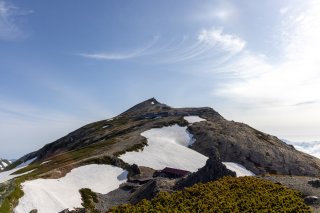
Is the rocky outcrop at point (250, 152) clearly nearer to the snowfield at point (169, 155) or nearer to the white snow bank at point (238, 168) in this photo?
the white snow bank at point (238, 168)

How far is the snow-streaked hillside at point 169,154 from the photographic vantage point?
310 ft

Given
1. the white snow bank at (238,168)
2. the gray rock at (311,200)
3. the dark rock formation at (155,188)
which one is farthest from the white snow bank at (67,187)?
the gray rock at (311,200)

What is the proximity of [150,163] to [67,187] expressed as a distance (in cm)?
2691

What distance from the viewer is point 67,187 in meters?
71.4

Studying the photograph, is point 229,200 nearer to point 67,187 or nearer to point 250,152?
A: point 67,187

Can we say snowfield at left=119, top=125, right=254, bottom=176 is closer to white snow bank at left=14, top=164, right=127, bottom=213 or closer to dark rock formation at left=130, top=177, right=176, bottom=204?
white snow bank at left=14, top=164, right=127, bottom=213

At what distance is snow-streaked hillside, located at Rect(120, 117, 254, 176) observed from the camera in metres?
94.4

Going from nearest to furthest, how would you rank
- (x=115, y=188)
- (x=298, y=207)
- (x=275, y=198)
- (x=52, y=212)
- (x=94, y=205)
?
(x=298, y=207), (x=275, y=198), (x=52, y=212), (x=94, y=205), (x=115, y=188)

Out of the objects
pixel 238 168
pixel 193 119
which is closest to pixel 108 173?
pixel 238 168

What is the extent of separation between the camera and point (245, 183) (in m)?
47.7

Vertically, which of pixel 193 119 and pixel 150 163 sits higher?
pixel 193 119

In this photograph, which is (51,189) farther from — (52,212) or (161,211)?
(161,211)

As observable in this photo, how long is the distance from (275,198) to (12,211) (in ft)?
119

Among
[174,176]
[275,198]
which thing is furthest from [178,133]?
[275,198]
